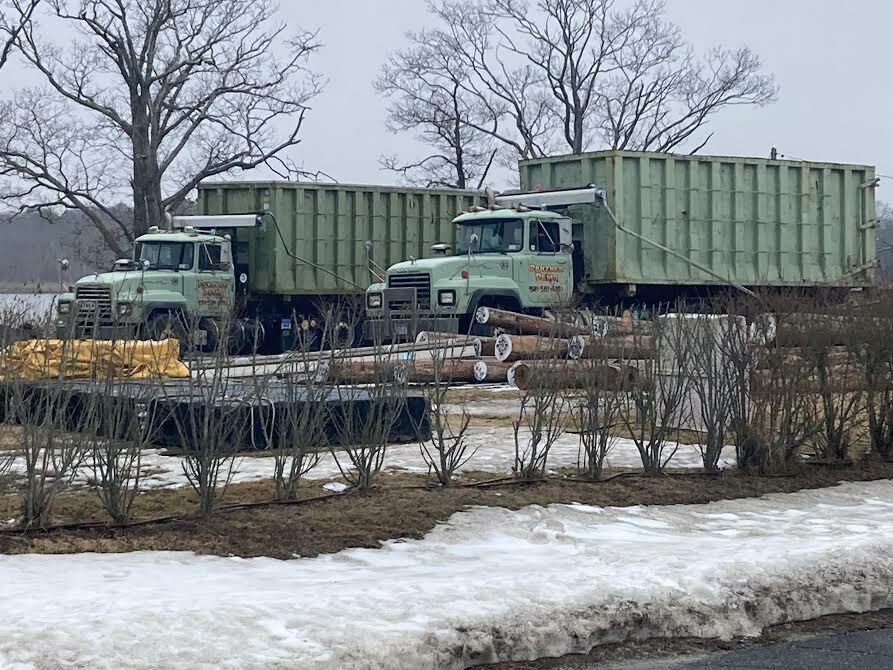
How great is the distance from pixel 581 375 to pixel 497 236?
13.1 metres

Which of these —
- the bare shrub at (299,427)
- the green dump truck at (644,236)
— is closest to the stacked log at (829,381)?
the bare shrub at (299,427)

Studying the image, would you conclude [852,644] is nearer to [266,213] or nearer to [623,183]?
[623,183]

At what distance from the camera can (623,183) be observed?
25.0 metres

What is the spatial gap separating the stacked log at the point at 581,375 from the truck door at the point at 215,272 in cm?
1589

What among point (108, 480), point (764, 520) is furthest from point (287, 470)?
point (764, 520)

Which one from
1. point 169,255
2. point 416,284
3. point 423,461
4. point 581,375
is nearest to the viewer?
point 581,375

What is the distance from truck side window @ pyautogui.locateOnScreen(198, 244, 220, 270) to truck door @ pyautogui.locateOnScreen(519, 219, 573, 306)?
6.82m

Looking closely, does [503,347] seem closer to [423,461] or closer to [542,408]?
[423,461]

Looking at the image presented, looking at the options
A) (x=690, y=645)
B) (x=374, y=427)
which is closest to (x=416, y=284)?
(x=374, y=427)

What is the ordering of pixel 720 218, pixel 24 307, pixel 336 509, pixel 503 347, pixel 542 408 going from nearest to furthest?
pixel 336 509 → pixel 542 408 → pixel 24 307 → pixel 503 347 → pixel 720 218

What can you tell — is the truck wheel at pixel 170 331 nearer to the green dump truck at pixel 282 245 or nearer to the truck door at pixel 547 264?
the green dump truck at pixel 282 245

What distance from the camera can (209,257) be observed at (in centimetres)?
2689

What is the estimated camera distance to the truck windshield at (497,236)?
23.9 metres

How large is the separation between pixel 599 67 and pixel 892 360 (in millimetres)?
41669
